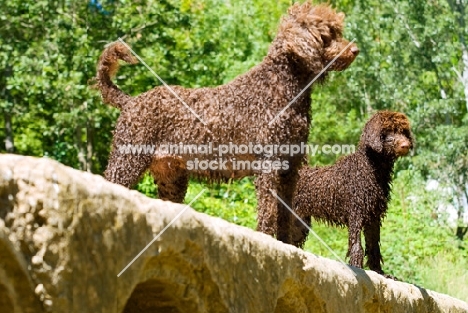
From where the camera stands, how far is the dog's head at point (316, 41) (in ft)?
16.5

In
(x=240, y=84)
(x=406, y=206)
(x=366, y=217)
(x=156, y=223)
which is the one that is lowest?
(x=406, y=206)

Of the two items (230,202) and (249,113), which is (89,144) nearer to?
(230,202)

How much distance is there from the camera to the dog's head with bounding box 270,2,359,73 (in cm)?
503

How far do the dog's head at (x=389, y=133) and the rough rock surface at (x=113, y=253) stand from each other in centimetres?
318

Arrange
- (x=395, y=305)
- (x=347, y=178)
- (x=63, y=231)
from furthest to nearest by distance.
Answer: (x=347, y=178) → (x=395, y=305) → (x=63, y=231)

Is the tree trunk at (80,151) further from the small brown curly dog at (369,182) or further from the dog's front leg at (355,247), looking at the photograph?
the dog's front leg at (355,247)

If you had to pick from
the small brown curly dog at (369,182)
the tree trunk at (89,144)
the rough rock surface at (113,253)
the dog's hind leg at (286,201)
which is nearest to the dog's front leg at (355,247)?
the small brown curly dog at (369,182)

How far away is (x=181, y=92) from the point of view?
5301mm

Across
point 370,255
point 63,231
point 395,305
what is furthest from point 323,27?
point 63,231

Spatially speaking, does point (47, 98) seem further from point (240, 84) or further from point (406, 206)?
point (240, 84)

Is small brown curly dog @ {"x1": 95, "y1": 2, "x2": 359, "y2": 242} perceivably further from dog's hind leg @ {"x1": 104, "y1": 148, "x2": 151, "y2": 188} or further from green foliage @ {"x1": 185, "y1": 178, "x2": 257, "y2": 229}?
green foliage @ {"x1": 185, "y1": 178, "x2": 257, "y2": 229}

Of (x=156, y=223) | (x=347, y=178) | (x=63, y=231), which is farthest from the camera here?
(x=347, y=178)

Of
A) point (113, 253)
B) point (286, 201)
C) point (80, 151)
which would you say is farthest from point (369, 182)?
point (80, 151)

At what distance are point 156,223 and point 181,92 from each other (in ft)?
8.54
